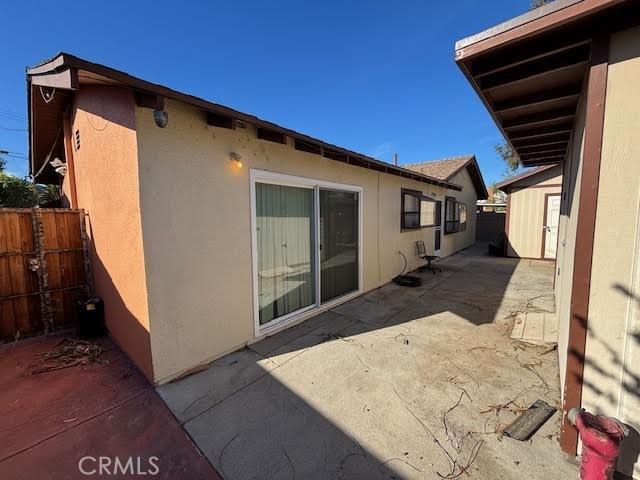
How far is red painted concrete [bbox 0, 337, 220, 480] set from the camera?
1862mm

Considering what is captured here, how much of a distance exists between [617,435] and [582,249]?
1109 mm

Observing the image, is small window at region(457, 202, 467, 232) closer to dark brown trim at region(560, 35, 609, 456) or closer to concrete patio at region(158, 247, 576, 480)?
concrete patio at region(158, 247, 576, 480)

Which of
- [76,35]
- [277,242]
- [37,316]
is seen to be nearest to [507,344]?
[277,242]

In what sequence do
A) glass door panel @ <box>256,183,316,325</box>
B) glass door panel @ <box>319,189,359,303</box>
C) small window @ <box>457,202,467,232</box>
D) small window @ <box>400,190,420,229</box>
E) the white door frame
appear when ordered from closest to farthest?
the white door frame < glass door panel @ <box>256,183,316,325</box> < glass door panel @ <box>319,189,359,303</box> < small window @ <box>400,190,420,229</box> < small window @ <box>457,202,467,232</box>

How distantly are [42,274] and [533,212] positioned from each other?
13.7 meters

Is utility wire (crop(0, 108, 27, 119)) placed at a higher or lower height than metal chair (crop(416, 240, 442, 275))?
higher

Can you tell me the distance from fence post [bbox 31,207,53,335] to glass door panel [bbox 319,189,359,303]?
4.32 meters

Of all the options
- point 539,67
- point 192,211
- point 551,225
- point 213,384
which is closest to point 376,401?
point 213,384

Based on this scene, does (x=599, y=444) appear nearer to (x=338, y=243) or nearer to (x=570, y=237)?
(x=570, y=237)

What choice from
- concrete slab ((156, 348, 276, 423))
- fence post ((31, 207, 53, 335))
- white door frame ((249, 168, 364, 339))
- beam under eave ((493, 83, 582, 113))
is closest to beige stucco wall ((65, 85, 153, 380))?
concrete slab ((156, 348, 276, 423))

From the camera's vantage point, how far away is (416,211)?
25.9 ft

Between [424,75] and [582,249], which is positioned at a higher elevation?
[424,75]

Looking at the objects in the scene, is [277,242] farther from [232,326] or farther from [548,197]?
[548,197]

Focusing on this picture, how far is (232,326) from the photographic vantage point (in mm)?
3373
